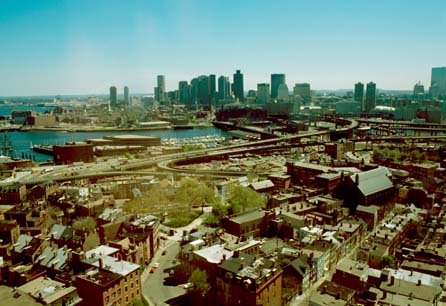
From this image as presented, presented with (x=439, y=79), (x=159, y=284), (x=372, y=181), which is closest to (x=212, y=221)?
(x=159, y=284)

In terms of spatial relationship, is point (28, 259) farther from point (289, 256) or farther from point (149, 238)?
point (289, 256)

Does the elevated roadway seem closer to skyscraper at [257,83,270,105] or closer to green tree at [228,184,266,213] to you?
green tree at [228,184,266,213]

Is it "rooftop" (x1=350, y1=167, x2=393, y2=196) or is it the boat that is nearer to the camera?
"rooftop" (x1=350, y1=167, x2=393, y2=196)

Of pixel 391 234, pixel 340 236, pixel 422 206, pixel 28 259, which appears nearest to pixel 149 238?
pixel 28 259

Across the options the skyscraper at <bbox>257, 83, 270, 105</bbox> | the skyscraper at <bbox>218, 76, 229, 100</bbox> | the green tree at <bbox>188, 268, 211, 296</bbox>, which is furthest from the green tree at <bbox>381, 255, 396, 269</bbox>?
the skyscraper at <bbox>218, 76, 229, 100</bbox>

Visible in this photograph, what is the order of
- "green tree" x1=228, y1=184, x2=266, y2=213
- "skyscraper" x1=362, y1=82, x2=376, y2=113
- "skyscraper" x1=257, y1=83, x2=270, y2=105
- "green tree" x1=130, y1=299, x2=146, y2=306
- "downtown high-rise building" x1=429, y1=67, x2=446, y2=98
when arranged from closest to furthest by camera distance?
"green tree" x1=130, y1=299, x2=146, y2=306 < "green tree" x1=228, y1=184, x2=266, y2=213 < "skyscraper" x1=362, y1=82, x2=376, y2=113 < "downtown high-rise building" x1=429, y1=67, x2=446, y2=98 < "skyscraper" x1=257, y1=83, x2=270, y2=105

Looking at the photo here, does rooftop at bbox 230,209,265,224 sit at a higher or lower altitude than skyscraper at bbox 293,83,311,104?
lower

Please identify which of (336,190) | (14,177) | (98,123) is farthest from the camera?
(98,123)
